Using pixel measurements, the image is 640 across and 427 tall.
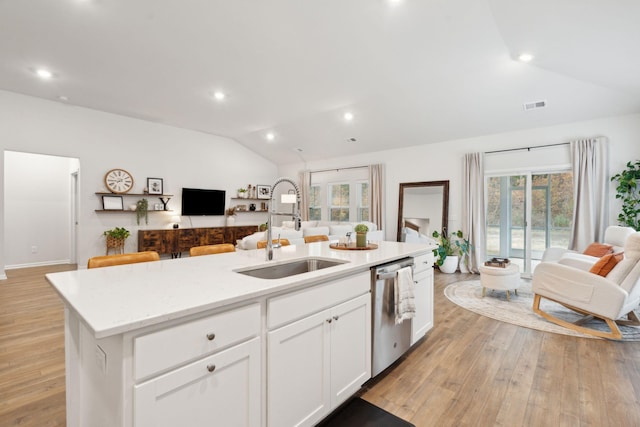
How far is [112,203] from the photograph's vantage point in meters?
6.01

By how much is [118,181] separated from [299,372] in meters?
6.23

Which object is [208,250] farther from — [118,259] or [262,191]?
[262,191]

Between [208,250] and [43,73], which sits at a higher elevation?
[43,73]

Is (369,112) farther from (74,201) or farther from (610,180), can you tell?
(74,201)

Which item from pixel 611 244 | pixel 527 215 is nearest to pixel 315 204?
pixel 527 215

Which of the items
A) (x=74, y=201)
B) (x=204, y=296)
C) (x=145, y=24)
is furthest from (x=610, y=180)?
(x=74, y=201)

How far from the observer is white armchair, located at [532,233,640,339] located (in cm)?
271

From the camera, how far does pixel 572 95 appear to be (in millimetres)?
4164

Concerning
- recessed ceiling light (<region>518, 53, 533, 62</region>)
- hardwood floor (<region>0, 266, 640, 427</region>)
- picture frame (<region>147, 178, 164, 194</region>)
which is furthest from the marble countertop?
picture frame (<region>147, 178, 164, 194</region>)

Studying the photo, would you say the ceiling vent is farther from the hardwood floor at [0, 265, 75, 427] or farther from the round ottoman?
the hardwood floor at [0, 265, 75, 427]

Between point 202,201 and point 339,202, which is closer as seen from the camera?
point 202,201

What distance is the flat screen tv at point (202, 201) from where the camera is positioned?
699cm

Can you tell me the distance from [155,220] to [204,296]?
629 cm

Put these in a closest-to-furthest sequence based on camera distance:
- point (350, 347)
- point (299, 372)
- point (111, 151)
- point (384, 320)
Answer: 1. point (299, 372)
2. point (350, 347)
3. point (384, 320)
4. point (111, 151)
